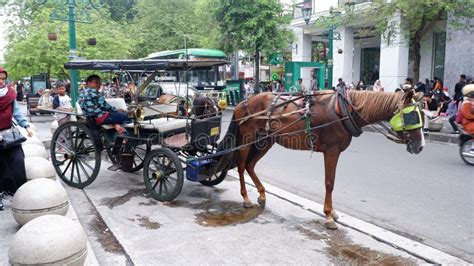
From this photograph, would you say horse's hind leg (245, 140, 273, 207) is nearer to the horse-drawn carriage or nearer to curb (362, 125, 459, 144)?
the horse-drawn carriage

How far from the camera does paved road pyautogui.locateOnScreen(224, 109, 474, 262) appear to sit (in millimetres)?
5414

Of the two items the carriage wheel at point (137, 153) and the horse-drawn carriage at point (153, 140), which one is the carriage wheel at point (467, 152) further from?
the carriage wheel at point (137, 153)

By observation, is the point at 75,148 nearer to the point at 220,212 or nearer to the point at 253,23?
the point at 220,212

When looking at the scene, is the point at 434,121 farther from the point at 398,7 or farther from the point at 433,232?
the point at 433,232

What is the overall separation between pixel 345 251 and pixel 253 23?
1902 centimetres

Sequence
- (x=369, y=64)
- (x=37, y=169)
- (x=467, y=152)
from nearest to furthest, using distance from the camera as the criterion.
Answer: (x=37, y=169) → (x=467, y=152) → (x=369, y=64)

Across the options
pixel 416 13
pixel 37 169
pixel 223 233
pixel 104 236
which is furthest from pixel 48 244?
pixel 416 13

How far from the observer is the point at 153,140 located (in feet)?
21.8

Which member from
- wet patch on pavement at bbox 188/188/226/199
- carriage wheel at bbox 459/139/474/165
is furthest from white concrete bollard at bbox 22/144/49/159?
carriage wheel at bbox 459/139/474/165

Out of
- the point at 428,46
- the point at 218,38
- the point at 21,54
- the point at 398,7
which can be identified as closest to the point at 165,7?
the point at 218,38

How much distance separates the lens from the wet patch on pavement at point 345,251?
435 centimetres

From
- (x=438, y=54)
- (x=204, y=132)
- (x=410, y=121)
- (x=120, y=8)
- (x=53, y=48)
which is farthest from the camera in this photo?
(x=120, y=8)

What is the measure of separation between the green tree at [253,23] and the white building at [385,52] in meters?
3.56

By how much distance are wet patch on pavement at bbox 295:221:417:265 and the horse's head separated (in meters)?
1.28
